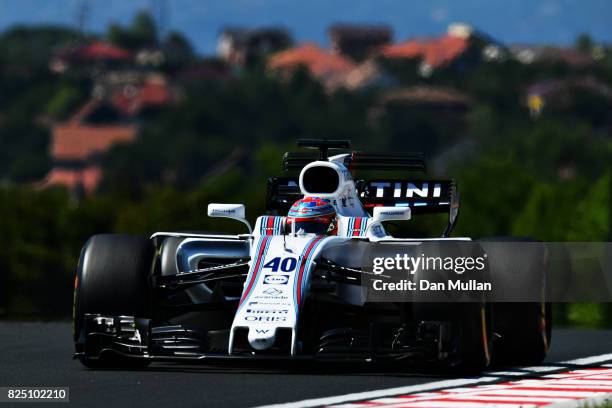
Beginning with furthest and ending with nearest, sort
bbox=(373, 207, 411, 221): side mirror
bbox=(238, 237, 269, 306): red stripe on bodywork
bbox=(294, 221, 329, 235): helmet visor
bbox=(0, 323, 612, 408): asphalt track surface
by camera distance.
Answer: bbox=(294, 221, 329, 235): helmet visor
bbox=(373, 207, 411, 221): side mirror
bbox=(238, 237, 269, 306): red stripe on bodywork
bbox=(0, 323, 612, 408): asphalt track surface

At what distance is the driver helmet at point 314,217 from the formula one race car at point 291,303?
0.01m

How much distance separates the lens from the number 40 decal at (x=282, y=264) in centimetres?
1870

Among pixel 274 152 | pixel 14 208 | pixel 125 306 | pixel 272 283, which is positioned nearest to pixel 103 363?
pixel 125 306

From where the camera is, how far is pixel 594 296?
75562 mm

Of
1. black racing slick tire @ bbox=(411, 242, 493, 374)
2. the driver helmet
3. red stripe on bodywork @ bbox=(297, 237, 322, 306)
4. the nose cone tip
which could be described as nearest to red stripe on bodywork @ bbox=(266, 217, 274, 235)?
the driver helmet

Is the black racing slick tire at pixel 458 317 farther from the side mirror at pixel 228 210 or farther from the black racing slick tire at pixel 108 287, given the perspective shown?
the side mirror at pixel 228 210

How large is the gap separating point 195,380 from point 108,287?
1775 mm

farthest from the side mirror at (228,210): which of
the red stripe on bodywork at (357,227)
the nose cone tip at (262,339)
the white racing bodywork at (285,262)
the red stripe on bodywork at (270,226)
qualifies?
the nose cone tip at (262,339)

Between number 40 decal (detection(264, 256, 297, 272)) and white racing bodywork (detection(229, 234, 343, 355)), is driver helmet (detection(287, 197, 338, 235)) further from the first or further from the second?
number 40 decal (detection(264, 256, 297, 272))

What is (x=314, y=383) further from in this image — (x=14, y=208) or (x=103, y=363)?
(x=14, y=208)

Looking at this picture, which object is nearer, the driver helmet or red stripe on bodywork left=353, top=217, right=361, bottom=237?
the driver helmet

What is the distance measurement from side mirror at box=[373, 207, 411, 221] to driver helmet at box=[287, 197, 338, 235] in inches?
24.3

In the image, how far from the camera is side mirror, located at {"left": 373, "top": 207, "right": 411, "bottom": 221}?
19.5 metres

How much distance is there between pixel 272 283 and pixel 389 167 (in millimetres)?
6202
